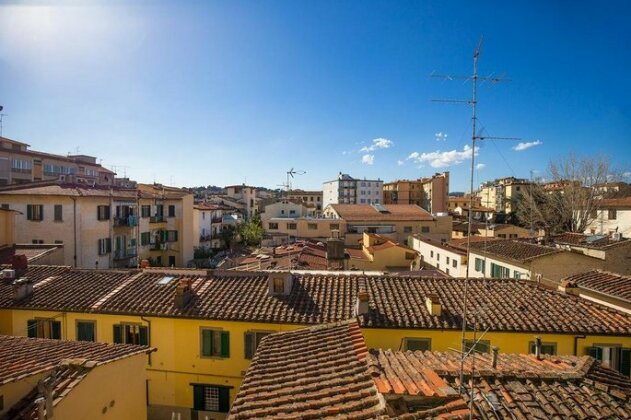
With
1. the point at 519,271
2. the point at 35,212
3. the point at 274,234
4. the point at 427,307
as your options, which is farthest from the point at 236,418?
the point at 274,234

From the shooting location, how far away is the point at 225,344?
460 inches

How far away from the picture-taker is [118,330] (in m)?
12.2

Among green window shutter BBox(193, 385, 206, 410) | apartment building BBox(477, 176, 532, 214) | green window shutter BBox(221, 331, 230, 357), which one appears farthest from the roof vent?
apartment building BBox(477, 176, 532, 214)

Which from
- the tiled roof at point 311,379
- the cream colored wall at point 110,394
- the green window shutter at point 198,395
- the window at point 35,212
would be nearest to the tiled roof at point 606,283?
the tiled roof at point 311,379

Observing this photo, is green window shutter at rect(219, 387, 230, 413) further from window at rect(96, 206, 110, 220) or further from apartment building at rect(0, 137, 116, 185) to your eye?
apartment building at rect(0, 137, 116, 185)

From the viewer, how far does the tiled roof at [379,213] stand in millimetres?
47344

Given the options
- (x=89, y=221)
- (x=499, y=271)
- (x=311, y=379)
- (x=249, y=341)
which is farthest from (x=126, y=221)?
(x=311, y=379)

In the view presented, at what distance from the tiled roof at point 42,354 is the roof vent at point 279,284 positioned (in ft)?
15.1

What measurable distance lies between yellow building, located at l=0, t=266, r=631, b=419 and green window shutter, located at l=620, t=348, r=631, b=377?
103 millimetres

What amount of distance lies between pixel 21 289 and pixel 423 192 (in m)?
80.1

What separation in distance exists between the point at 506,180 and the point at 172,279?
82986 millimetres

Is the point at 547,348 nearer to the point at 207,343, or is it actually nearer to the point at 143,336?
the point at 207,343

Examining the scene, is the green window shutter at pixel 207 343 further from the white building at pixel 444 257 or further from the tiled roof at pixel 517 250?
the white building at pixel 444 257

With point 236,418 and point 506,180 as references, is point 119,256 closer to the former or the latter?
point 236,418
